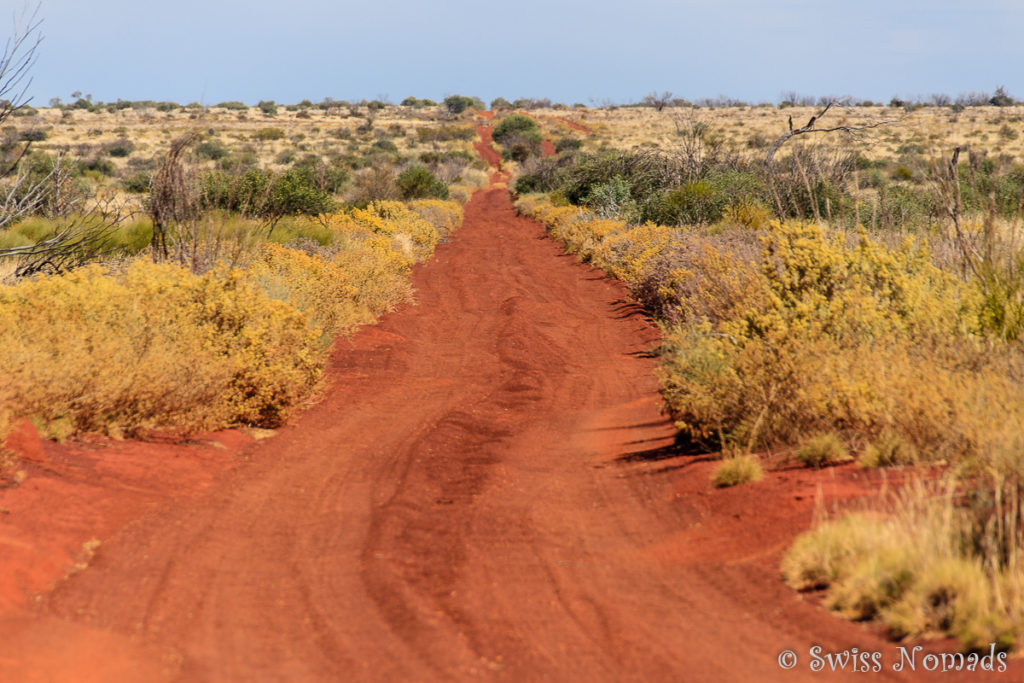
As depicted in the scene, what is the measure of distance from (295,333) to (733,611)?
662 centimetres

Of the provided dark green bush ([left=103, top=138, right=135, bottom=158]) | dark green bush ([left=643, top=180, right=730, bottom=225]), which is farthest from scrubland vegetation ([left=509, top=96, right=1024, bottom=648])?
dark green bush ([left=103, top=138, right=135, bottom=158])

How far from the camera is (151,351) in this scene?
27.7ft

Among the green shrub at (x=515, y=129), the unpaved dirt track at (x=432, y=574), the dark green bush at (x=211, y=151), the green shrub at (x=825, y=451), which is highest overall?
the green shrub at (x=515, y=129)

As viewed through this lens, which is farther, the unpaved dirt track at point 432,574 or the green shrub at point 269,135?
the green shrub at point 269,135

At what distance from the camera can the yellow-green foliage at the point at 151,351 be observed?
307 inches

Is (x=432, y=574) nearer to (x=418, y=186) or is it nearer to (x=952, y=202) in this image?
(x=952, y=202)

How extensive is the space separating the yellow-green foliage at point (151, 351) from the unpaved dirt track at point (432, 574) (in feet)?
2.32

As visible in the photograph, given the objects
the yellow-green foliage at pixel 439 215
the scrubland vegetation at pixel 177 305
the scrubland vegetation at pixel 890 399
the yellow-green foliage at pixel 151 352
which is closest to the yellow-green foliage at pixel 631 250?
the scrubland vegetation at pixel 177 305

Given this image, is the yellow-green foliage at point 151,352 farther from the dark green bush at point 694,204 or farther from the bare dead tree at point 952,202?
the dark green bush at point 694,204

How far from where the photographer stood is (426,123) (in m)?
101

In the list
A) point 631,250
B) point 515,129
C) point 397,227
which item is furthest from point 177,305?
point 515,129

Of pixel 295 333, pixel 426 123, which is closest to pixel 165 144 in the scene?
pixel 426 123

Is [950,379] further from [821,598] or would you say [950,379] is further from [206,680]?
[206,680]

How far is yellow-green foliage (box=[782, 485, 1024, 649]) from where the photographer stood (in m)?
4.22
